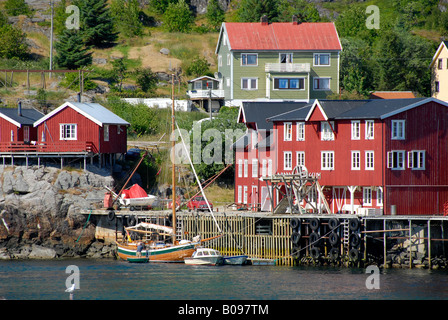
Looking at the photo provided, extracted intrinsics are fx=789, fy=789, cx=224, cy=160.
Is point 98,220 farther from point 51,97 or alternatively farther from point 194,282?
point 51,97

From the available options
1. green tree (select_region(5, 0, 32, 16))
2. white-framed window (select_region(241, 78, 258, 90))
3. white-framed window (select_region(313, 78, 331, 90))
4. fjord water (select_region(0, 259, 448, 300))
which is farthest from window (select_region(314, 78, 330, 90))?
green tree (select_region(5, 0, 32, 16))

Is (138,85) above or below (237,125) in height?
above

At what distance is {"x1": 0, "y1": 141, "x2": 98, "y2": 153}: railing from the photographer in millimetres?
66438

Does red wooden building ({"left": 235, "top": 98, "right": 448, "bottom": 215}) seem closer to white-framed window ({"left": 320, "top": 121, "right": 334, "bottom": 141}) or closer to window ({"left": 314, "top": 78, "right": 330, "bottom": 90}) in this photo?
white-framed window ({"left": 320, "top": 121, "right": 334, "bottom": 141})

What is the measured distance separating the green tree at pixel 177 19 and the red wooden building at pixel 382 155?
64946mm

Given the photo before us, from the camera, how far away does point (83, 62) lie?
3804 inches

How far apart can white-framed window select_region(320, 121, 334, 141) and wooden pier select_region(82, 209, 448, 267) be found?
6.67 metres

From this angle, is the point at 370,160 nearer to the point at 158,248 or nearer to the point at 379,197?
the point at 379,197

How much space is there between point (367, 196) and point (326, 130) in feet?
19.5

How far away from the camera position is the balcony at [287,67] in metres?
89.7

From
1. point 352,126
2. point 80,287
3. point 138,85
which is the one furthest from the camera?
point 138,85

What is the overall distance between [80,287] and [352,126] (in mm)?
23571
